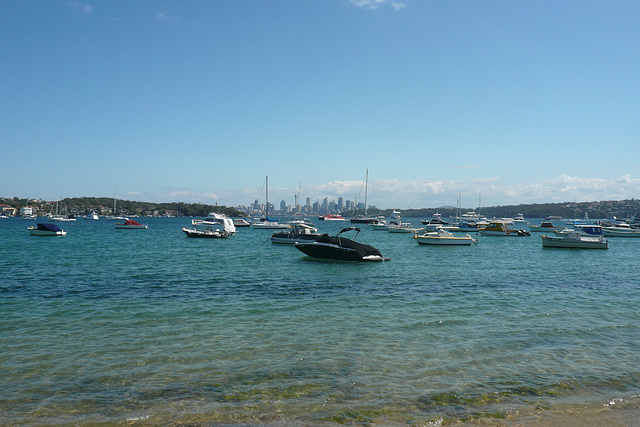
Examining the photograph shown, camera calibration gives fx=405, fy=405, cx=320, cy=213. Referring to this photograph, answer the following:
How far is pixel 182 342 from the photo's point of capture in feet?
37.6

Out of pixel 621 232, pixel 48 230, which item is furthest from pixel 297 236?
pixel 621 232

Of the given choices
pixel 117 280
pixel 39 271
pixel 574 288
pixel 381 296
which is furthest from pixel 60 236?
pixel 574 288

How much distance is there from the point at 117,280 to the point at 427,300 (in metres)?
17.1

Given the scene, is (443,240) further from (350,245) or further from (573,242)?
(350,245)

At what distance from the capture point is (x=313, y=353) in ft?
34.9

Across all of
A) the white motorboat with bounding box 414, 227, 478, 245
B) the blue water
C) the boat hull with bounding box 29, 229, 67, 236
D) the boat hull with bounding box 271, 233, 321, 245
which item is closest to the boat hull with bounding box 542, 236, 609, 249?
the white motorboat with bounding box 414, 227, 478, 245

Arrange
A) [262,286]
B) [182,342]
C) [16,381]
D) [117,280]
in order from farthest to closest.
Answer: [117,280]
[262,286]
[182,342]
[16,381]

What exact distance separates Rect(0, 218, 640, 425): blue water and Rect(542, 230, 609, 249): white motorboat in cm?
3217

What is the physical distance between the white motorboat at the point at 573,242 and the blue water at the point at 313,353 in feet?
106

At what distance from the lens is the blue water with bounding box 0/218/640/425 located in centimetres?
752

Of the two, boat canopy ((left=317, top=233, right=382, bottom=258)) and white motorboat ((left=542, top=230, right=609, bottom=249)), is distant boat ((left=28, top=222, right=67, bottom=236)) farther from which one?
white motorboat ((left=542, top=230, right=609, bottom=249))

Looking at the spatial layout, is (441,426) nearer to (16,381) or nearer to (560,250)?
(16,381)

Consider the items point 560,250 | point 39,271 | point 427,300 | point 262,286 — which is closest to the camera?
point 427,300

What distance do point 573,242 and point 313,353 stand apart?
51.0m
